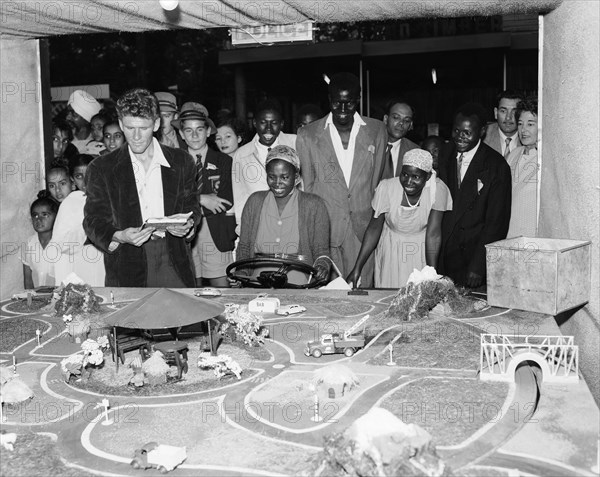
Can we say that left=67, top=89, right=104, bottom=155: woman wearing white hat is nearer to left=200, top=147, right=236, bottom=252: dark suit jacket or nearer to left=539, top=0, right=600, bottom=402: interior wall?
left=200, top=147, right=236, bottom=252: dark suit jacket

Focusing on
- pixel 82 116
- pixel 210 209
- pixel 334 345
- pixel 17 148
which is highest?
pixel 82 116

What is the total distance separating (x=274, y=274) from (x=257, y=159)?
2315mm

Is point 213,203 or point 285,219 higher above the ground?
point 213,203

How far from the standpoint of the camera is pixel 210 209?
7211 millimetres

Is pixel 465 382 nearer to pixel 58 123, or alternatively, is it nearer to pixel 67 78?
pixel 58 123

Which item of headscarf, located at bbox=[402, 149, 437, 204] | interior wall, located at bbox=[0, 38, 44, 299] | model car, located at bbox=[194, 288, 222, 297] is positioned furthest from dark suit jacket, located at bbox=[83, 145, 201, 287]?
headscarf, located at bbox=[402, 149, 437, 204]

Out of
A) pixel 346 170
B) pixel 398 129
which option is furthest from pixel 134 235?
pixel 398 129

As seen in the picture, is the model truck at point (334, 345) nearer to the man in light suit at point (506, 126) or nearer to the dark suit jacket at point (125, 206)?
the dark suit jacket at point (125, 206)

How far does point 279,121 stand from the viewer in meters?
7.51

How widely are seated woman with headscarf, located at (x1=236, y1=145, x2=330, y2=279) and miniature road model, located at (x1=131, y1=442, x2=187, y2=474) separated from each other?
11.2 ft

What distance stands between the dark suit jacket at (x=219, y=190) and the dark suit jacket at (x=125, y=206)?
1542 millimetres

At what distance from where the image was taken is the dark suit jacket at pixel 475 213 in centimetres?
629

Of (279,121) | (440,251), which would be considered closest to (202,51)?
(279,121)

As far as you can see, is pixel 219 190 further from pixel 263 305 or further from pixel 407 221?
pixel 263 305
